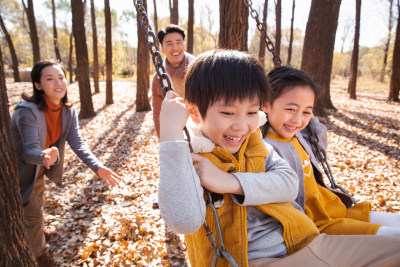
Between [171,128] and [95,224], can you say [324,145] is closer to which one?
[171,128]

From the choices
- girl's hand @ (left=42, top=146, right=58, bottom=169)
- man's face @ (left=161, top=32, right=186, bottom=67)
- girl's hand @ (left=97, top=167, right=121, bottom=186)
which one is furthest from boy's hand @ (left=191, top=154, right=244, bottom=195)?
man's face @ (left=161, top=32, right=186, bottom=67)

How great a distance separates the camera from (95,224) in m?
3.45

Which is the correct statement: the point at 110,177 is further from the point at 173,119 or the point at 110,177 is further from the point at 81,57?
the point at 81,57

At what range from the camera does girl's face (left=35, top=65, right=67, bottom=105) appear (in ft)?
8.68

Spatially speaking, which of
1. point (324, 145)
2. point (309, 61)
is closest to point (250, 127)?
point (324, 145)

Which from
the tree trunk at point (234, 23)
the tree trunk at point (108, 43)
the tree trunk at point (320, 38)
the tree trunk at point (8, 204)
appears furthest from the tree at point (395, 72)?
the tree trunk at point (8, 204)

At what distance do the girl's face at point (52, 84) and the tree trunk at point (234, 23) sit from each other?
2.04 metres

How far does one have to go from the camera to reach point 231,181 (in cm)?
127

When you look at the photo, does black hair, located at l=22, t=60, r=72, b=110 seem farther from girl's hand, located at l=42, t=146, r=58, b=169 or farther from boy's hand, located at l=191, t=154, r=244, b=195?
boy's hand, located at l=191, t=154, r=244, b=195

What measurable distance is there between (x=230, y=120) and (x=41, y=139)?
2.31 meters

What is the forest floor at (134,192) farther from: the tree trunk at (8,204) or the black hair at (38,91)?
the black hair at (38,91)

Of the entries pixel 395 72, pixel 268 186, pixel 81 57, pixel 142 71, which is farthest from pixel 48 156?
pixel 395 72

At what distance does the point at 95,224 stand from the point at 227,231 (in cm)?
283

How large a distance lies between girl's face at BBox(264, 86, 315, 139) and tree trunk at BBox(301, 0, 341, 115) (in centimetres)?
662
